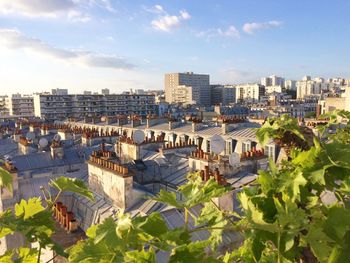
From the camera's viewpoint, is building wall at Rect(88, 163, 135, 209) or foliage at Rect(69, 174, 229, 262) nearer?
foliage at Rect(69, 174, 229, 262)

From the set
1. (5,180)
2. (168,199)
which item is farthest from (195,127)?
(168,199)

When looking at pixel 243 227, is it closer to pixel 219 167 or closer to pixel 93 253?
pixel 93 253

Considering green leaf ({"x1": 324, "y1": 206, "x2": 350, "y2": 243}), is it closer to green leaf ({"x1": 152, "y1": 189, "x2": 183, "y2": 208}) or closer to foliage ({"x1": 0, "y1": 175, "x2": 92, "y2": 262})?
green leaf ({"x1": 152, "y1": 189, "x2": 183, "y2": 208})

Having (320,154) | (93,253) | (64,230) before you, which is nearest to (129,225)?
(93,253)

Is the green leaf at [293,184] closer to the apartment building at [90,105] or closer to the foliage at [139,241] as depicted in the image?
the foliage at [139,241]

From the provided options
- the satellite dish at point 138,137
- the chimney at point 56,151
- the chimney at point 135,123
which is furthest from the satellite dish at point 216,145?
the chimney at point 135,123

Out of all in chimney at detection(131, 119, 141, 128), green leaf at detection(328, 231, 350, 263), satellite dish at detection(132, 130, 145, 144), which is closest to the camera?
green leaf at detection(328, 231, 350, 263)

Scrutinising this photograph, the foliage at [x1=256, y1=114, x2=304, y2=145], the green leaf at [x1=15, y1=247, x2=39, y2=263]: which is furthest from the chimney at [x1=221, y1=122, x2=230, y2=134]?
the green leaf at [x1=15, y1=247, x2=39, y2=263]
